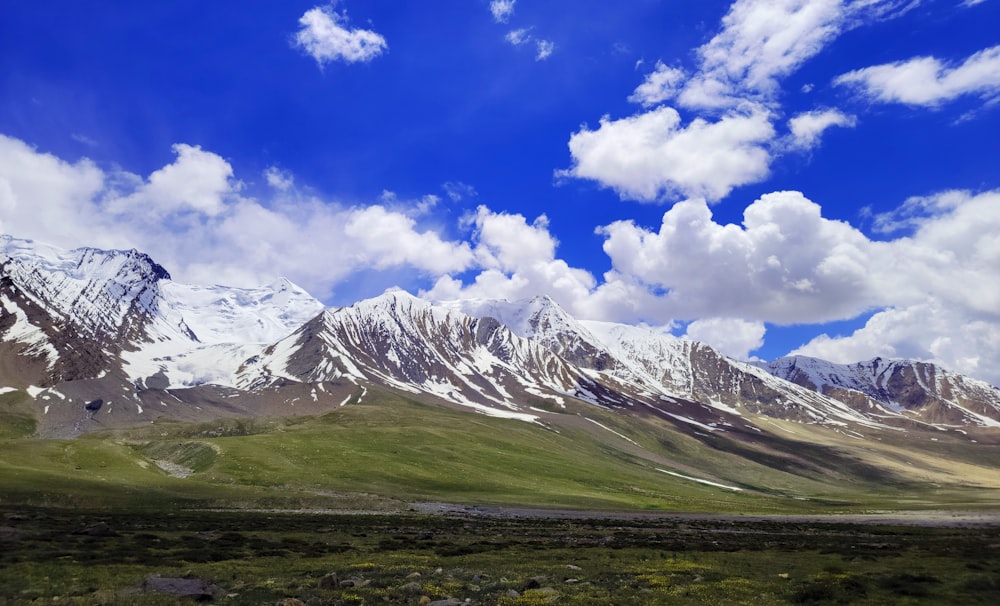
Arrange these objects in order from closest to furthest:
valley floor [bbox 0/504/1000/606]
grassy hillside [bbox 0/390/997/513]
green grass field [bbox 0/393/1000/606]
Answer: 1. valley floor [bbox 0/504/1000/606]
2. green grass field [bbox 0/393/1000/606]
3. grassy hillside [bbox 0/390/997/513]

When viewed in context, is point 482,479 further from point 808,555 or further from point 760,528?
point 808,555

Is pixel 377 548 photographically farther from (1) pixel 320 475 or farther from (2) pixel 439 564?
(1) pixel 320 475

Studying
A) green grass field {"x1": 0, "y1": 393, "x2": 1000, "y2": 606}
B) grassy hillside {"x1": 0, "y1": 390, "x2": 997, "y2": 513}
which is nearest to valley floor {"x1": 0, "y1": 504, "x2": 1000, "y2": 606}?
green grass field {"x1": 0, "y1": 393, "x2": 1000, "y2": 606}

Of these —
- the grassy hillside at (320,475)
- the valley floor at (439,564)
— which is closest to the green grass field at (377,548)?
the valley floor at (439,564)

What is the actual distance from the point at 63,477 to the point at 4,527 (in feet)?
133

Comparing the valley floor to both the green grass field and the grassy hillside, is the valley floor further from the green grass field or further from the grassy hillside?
the grassy hillside

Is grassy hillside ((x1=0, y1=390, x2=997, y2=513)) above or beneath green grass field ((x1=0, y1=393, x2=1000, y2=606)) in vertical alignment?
beneath

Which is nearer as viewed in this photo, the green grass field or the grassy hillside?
the green grass field

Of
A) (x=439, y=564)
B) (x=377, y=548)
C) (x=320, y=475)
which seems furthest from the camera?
(x=320, y=475)

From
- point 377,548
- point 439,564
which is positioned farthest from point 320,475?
point 439,564

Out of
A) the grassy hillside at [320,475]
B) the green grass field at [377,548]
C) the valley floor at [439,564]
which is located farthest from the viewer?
the grassy hillside at [320,475]

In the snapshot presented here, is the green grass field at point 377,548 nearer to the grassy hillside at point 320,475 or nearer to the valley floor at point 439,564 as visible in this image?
the valley floor at point 439,564

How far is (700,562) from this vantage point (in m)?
45.5

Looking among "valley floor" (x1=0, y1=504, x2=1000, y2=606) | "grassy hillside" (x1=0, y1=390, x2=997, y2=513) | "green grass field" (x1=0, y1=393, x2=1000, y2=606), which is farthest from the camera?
"grassy hillside" (x1=0, y1=390, x2=997, y2=513)
